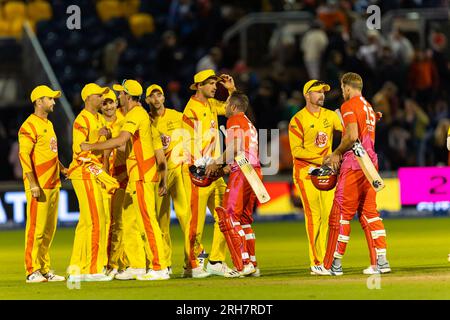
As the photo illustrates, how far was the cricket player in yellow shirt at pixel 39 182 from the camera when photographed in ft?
48.6

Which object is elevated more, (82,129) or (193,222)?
(82,129)

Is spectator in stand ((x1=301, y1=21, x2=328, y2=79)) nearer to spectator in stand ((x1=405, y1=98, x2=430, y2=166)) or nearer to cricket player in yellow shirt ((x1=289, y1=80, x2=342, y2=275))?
spectator in stand ((x1=405, y1=98, x2=430, y2=166))

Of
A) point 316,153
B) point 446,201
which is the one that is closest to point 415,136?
point 446,201

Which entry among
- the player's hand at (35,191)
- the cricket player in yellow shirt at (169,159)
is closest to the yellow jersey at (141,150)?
the cricket player in yellow shirt at (169,159)

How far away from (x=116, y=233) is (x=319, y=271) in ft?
8.14

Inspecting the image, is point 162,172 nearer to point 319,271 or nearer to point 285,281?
point 285,281

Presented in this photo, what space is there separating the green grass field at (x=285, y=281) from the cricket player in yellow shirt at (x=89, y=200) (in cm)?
32

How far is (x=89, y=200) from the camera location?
14.5m

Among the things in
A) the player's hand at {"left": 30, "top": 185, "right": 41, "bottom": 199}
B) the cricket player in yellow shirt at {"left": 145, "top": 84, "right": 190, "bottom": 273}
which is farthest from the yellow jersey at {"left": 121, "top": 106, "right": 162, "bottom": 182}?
the player's hand at {"left": 30, "top": 185, "right": 41, "bottom": 199}

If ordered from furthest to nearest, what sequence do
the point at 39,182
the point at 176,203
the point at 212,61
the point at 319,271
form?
the point at 212,61 → the point at 176,203 → the point at 39,182 → the point at 319,271

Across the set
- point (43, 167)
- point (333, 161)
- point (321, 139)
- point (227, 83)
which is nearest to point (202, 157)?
point (227, 83)
